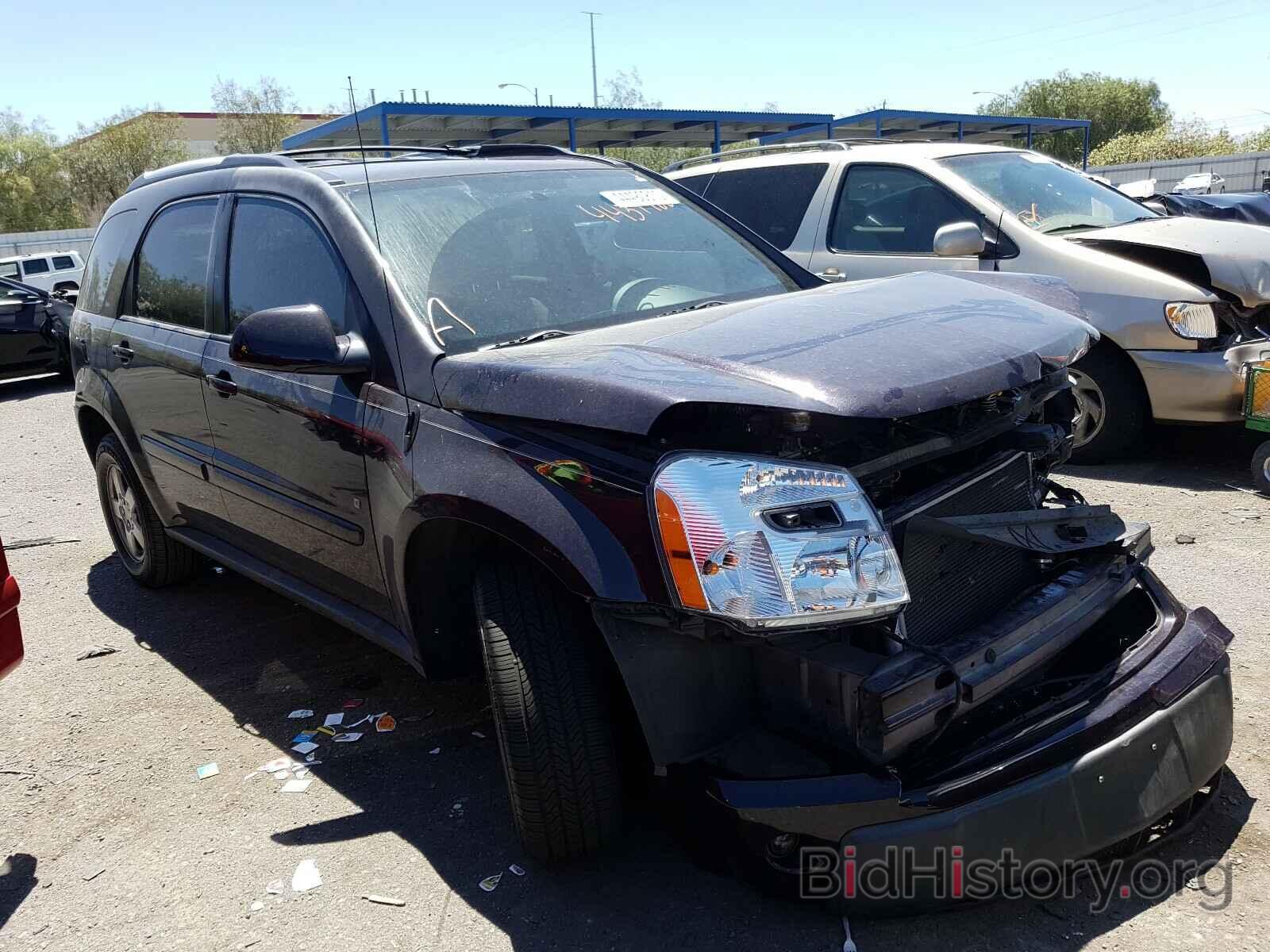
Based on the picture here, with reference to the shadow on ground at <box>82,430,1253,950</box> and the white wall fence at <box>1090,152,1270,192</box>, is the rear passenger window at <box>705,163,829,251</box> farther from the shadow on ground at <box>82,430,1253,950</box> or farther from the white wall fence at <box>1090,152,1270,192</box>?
the white wall fence at <box>1090,152,1270,192</box>

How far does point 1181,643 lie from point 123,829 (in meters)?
2.97

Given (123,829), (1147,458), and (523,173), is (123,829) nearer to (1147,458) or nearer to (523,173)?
(523,173)

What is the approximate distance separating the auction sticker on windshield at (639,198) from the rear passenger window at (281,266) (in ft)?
3.43

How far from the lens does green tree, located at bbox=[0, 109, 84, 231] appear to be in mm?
49594

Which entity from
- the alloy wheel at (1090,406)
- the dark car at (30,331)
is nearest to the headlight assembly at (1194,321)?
the alloy wheel at (1090,406)

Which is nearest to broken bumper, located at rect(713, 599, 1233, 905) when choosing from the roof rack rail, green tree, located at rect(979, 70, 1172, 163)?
the roof rack rail

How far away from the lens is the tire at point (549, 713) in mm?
2521

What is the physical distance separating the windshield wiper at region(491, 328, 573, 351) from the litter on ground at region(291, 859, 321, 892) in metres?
1.49

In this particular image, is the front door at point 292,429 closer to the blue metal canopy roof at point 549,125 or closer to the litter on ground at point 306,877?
the litter on ground at point 306,877

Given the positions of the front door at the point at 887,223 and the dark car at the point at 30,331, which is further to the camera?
the dark car at the point at 30,331

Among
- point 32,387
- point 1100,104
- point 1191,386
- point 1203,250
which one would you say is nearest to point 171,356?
point 1191,386

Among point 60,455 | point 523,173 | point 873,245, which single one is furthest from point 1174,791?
point 60,455

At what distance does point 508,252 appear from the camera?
3.29 m

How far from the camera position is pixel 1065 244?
5.93m
